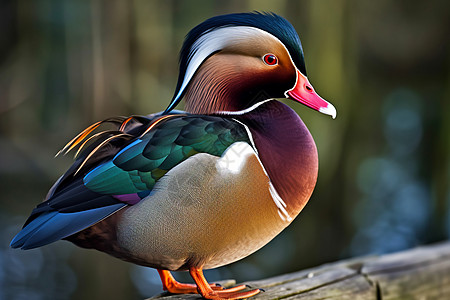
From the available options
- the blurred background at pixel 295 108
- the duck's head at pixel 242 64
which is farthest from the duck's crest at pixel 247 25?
the blurred background at pixel 295 108

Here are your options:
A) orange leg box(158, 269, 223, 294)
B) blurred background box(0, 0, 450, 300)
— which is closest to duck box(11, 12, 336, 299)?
orange leg box(158, 269, 223, 294)

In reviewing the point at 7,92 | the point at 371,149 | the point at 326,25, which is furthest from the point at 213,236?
the point at 7,92

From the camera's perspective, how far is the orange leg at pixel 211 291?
0.97 m

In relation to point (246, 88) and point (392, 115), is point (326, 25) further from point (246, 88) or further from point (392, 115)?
point (246, 88)

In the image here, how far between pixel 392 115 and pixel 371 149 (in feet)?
1.77

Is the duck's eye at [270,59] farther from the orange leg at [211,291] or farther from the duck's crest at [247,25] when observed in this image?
the orange leg at [211,291]

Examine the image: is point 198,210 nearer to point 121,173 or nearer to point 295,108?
point 121,173

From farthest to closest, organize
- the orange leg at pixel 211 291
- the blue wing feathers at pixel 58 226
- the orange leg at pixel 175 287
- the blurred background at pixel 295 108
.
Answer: the blurred background at pixel 295 108 → the orange leg at pixel 175 287 → the orange leg at pixel 211 291 → the blue wing feathers at pixel 58 226

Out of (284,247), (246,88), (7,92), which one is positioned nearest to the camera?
(246,88)

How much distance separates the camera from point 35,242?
2.82 feet

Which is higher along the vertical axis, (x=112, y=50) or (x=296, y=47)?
(x=296, y=47)

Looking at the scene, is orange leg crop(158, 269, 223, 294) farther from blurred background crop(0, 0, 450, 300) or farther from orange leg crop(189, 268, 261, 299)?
blurred background crop(0, 0, 450, 300)

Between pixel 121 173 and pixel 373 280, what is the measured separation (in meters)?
0.65

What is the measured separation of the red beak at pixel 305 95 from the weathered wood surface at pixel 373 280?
377mm
